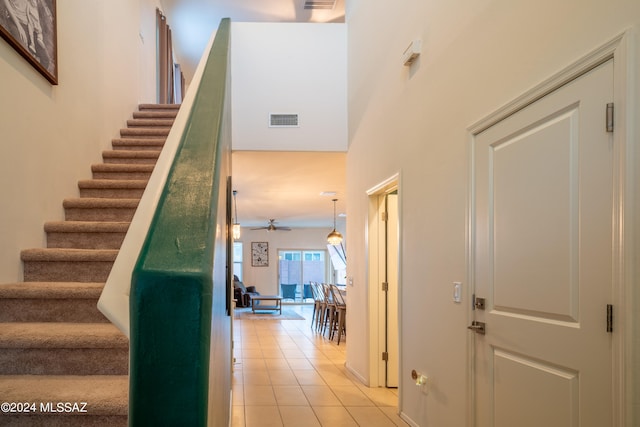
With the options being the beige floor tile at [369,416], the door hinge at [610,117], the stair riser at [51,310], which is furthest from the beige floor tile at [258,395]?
the door hinge at [610,117]

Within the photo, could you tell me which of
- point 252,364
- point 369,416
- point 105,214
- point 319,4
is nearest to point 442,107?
point 105,214

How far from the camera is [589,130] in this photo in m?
1.76

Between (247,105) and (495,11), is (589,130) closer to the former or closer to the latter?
(495,11)

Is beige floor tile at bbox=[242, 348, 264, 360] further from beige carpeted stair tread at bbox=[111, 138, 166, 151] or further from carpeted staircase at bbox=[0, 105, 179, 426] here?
carpeted staircase at bbox=[0, 105, 179, 426]

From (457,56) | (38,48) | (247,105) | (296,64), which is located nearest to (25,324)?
(38,48)

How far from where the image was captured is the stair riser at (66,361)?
6.18ft

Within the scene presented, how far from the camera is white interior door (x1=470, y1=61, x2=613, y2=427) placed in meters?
1.71

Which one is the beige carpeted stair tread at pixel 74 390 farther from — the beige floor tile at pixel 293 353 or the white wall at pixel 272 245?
the white wall at pixel 272 245

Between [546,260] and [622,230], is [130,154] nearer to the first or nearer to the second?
[546,260]

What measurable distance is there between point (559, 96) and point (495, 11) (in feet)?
2.35

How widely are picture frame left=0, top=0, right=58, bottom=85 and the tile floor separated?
8.81 ft

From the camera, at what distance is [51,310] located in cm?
223

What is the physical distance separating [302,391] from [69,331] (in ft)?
10.5

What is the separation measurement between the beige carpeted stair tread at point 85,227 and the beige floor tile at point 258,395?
221 cm
